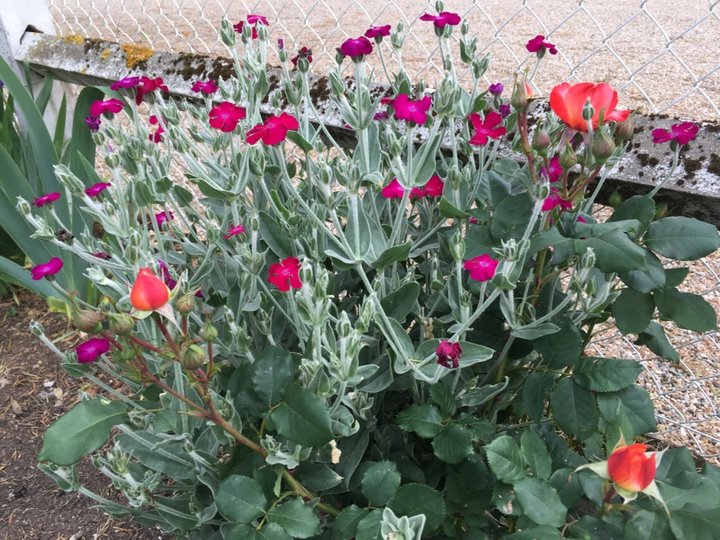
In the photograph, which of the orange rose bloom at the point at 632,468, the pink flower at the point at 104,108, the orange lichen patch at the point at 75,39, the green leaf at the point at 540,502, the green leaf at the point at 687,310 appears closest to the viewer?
the orange rose bloom at the point at 632,468

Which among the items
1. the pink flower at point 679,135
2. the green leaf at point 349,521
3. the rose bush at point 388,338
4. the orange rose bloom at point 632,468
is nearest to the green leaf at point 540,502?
the rose bush at point 388,338

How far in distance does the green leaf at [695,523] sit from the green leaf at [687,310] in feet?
1.14

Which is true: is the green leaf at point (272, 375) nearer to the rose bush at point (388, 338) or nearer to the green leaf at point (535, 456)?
the rose bush at point (388, 338)

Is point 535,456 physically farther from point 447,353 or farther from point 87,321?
point 87,321

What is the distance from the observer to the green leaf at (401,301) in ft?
3.25

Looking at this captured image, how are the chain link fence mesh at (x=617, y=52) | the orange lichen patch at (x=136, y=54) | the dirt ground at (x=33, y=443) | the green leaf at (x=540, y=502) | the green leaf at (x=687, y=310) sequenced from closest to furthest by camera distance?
1. the green leaf at (x=540, y=502)
2. the green leaf at (x=687, y=310)
3. the dirt ground at (x=33, y=443)
4. the chain link fence mesh at (x=617, y=52)
5. the orange lichen patch at (x=136, y=54)

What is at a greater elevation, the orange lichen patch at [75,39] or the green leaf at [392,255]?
the orange lichen patch at [75,39]

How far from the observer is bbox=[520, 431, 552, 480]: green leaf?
2.73 ft

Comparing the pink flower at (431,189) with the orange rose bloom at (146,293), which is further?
the pink flower at (431,189)

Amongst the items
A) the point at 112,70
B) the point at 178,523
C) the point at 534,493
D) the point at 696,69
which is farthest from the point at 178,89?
the point at 696,69

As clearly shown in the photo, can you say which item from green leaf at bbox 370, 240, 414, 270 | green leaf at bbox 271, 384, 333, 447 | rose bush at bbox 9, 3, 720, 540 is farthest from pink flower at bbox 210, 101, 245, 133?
green leaf at bbox 271, 384, 333, 447

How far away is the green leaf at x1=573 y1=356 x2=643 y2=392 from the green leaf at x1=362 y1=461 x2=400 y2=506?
0.33 m

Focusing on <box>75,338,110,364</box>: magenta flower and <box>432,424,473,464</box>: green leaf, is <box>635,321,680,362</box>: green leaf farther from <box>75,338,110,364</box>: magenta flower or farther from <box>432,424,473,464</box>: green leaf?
<box>75,338,110,364</box>: magenta flower

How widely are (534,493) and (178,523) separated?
0.61 meters
